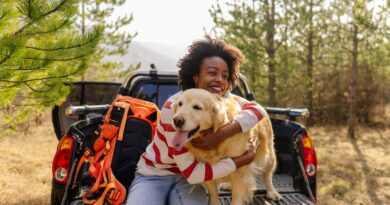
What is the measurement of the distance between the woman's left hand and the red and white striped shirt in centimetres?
10

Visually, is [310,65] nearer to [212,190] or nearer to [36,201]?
[36,201]

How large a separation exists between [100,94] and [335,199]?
157 inches

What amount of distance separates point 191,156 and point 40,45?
219 centimetres

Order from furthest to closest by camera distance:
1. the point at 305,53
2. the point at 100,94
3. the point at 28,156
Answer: the point at 305,53
the point at 28,156
the point at 100,94

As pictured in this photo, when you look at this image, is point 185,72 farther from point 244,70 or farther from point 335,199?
point 244,70

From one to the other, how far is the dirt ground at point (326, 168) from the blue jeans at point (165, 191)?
3276 millimetres

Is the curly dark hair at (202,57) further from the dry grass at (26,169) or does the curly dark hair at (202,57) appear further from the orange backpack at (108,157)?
the dry grass at (26,169)

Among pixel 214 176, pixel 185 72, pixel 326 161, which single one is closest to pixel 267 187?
pixel 214 176

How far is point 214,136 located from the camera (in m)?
2.51

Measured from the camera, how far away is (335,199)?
6074 millimetres

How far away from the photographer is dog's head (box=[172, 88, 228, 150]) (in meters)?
2.40

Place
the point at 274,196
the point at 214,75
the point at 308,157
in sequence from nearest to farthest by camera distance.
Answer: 1. the point at 214,75
2. the point at 274,196
3. the point at 308,157

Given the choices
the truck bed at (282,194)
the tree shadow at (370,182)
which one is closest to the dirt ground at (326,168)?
the tree shadow at (370,182)

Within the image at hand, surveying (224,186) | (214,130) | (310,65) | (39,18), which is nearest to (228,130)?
(214,130)
